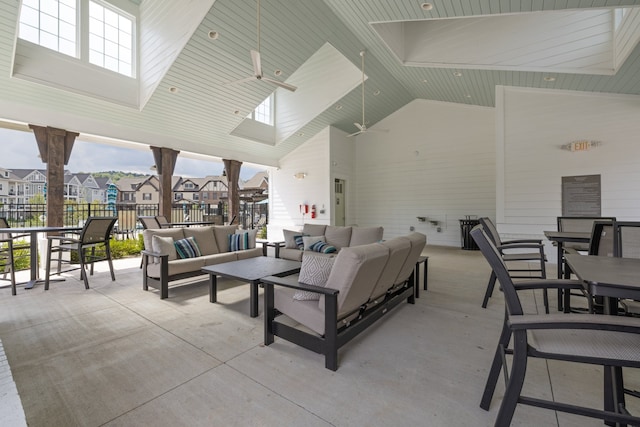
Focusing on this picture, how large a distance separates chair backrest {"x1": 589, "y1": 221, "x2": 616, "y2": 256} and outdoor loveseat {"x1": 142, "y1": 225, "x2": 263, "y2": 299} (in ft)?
15.1

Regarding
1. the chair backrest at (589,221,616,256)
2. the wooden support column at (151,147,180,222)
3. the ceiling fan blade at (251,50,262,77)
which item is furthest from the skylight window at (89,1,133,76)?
the chair backrest at (589,221,616,256)

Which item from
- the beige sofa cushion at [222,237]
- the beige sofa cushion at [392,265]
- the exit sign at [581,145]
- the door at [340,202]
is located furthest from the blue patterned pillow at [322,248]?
the exit sign at [581,145]

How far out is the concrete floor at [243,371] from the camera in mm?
1687

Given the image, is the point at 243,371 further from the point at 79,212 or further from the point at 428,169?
the point at 79,212

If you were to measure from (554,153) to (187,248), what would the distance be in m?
7.83

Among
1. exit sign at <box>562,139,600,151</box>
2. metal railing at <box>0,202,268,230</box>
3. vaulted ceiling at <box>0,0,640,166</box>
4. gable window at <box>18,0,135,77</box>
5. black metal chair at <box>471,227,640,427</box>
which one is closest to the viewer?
black metal chair at <box>471,227,640,427</box>

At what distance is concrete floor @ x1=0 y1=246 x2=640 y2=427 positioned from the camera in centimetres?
169

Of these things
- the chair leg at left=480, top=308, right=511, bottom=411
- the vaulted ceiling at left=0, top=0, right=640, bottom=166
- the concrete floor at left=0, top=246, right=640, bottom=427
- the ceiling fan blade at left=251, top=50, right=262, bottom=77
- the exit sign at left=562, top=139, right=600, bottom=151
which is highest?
the vaulted ceiling at left=0, top=0, right=640, bottom=166

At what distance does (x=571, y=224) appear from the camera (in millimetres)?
4312

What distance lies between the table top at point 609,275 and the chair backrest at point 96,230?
5.62 meters

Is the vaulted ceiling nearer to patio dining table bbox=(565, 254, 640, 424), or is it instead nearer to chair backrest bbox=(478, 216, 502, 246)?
chair backrest bbox=(478, 216, 502, 246)

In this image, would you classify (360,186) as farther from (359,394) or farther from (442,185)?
(359,394)

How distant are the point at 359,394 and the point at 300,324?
771 mm

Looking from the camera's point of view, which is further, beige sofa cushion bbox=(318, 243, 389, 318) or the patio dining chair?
beige sofa cushion bbox=(318, 243, 389, 318)
